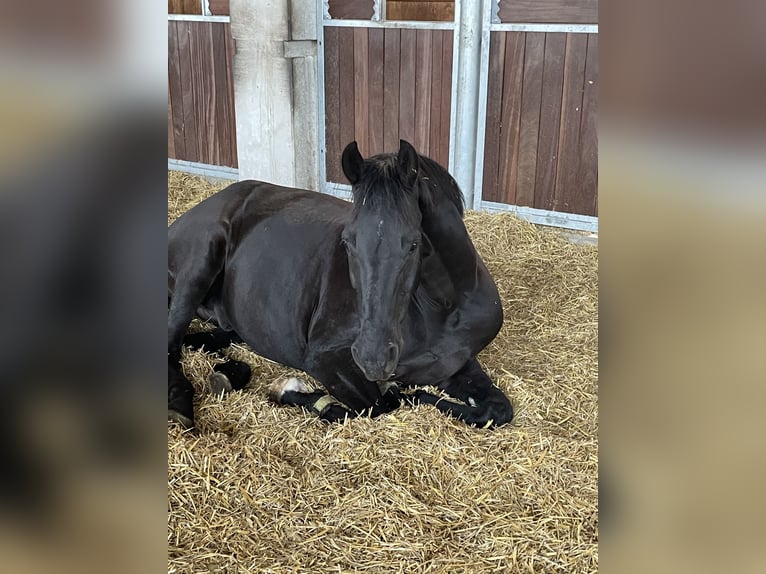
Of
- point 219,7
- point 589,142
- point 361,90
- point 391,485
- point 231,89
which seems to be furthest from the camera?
point 231,89

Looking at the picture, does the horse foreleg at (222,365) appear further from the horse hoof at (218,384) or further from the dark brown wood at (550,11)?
the dark brown wood at (550,11)

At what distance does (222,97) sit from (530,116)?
3360 millimetres

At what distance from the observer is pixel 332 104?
6238 mm

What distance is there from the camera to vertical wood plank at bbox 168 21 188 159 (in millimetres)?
7141

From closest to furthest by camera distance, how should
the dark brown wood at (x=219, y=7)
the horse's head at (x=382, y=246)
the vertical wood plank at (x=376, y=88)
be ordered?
the horse's head at (x=382, y=246) < the vertical wood plank at (x=376, y=88) < the dark brown wood at (x=219, y=7)

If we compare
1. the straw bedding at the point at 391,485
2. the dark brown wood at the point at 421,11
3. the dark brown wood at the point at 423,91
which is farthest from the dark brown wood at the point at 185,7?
the straw bedding at the point at 391,485

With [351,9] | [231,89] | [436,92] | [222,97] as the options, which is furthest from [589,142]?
[222,97]

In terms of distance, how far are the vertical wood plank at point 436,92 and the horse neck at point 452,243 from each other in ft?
10.2

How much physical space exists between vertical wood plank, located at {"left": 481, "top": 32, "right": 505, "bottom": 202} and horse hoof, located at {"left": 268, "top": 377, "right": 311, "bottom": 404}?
3202 millimetres

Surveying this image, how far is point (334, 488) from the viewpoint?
2182 mm

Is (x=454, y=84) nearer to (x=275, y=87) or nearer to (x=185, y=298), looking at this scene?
(x=275, y=87)

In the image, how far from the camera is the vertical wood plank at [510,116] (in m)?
5.17
